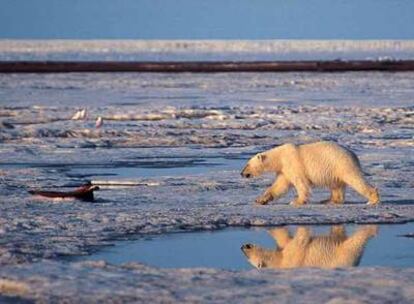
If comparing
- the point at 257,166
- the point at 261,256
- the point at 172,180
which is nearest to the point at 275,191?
the point at 257,166

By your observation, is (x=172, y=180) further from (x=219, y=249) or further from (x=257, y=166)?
(x=219, y=249)

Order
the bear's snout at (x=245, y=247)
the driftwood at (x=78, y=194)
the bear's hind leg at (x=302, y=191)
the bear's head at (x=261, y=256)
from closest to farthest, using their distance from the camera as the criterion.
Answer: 1. the bear's head at (x=261, y=256)
2. the bear's snout at (x=245, y=247)
3. the bear's hind leg at (x=302, y=191)
4. the driftwood at (x=78, y=194)

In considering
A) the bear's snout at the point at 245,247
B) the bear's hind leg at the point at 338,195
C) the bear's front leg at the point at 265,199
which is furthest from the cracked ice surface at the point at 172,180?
the bear's snout at the point at 245,247

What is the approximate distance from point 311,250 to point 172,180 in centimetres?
493

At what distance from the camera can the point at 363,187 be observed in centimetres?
1130

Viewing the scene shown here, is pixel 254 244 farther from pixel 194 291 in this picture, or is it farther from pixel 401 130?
pixel 401 130

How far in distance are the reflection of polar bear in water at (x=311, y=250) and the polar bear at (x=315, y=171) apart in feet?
4.41

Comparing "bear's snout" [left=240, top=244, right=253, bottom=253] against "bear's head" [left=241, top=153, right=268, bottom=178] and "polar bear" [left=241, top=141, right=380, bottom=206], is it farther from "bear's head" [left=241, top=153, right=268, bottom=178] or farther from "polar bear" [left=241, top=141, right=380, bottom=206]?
"bear's head" [left=241, top=153, right=268, bottom=178]

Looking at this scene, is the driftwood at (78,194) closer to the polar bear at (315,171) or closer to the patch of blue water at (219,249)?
the polar bear at (315,171)

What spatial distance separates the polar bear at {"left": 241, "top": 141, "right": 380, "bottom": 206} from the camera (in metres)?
11.3

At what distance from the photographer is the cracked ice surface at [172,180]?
24.3 ft

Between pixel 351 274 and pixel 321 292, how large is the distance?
0.64 m

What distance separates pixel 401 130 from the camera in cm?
2162

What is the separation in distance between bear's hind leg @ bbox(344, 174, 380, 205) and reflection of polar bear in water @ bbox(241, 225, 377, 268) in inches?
50.7
